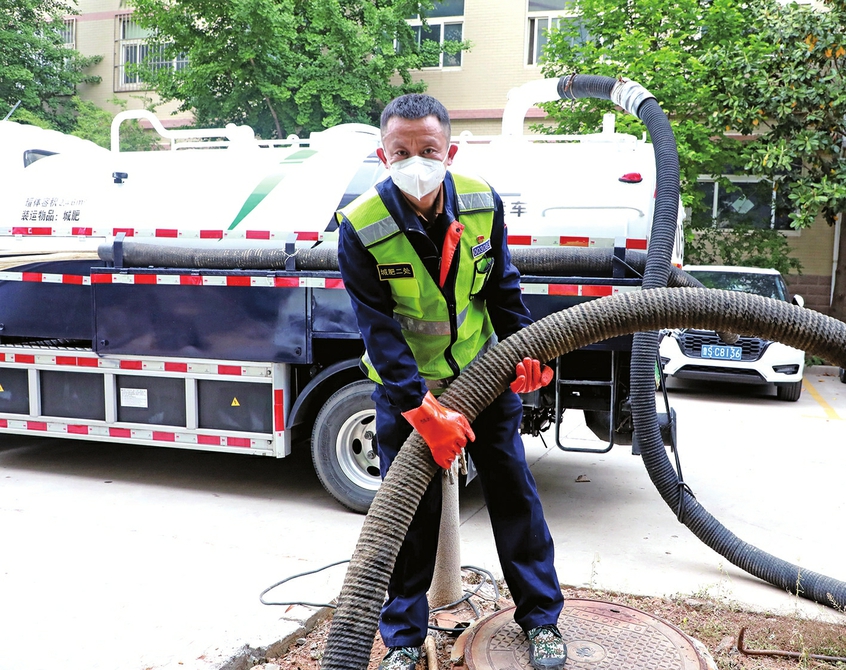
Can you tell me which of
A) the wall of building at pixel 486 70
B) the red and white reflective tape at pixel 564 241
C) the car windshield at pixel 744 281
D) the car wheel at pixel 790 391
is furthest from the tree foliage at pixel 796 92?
the red and white reflective tape at pixel 564 241

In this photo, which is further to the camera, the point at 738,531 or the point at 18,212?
the point at 18,212

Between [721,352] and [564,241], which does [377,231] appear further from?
[721,352]

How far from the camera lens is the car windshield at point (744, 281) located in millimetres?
11062

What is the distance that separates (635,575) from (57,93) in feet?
64.1

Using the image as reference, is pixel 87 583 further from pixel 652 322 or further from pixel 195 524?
pixel 652 322

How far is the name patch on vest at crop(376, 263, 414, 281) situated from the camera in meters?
2.90

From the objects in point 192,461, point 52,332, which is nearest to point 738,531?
point 192,461

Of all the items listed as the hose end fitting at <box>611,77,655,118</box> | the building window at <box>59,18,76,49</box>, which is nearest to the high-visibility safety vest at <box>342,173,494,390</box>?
the hose end fitting at <box>611,77,655,118</box>

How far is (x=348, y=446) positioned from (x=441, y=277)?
9.07ft

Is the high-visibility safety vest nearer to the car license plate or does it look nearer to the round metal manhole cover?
the round metal manhole cover

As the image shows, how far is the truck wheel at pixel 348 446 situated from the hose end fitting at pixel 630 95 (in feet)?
7.89

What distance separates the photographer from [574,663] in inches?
116

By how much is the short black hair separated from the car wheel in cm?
854

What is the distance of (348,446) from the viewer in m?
5.46
